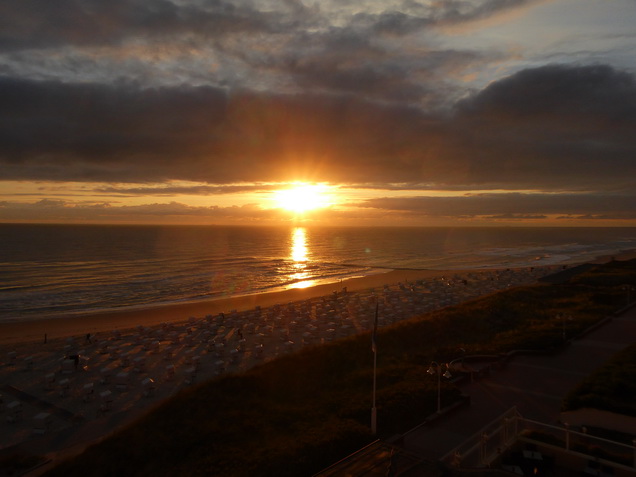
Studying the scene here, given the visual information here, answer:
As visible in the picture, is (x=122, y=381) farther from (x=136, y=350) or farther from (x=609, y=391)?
(x=609, y=391)

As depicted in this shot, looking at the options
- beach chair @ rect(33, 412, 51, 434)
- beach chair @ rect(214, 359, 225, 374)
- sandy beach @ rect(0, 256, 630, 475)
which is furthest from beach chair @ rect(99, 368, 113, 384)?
beach chair @ rect(214, 359, 225, 374)

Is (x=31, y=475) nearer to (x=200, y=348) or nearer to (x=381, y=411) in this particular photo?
(x=381, y=411)

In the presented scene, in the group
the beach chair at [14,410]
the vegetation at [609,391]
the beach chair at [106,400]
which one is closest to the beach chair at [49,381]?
the beach chair at [14,410]

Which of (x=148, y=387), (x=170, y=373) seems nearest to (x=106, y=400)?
(x=148, y=387)

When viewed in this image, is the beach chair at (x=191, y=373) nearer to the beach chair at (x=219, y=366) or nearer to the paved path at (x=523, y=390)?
the beach chair at (x=219, y=366)

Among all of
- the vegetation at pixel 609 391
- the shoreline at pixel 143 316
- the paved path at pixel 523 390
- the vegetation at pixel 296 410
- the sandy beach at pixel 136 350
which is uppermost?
the vegetation at pixel 609 391

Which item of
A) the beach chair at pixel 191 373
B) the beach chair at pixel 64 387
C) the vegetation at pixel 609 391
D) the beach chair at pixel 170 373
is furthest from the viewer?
the beach chair at pixel 170 373
